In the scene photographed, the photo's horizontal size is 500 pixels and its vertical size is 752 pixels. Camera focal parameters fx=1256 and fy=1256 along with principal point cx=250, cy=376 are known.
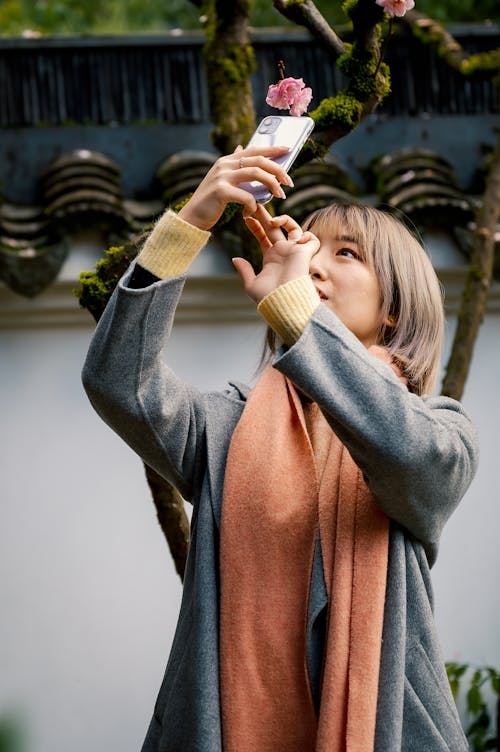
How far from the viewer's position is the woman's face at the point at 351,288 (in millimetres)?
2238

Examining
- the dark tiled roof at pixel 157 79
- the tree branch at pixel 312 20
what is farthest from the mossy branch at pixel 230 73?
the dark tiled roof at pixel 157 79

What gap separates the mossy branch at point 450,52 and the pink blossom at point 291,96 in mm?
1633

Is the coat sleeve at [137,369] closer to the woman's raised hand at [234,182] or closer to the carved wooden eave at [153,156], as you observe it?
the woman's raised hand at [234,182]

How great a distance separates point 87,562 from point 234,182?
2214 mm

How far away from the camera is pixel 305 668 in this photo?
6.65 feet

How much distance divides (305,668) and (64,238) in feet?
6.88

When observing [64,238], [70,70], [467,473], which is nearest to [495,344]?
[64,238]

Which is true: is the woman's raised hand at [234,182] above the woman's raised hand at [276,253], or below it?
above

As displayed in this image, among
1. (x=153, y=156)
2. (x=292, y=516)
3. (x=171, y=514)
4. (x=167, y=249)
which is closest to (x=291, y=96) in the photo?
(x=167, y=249)

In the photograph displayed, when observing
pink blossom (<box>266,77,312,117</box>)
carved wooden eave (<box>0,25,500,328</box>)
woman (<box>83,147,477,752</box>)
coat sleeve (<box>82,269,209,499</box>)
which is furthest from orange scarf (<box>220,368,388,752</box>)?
carved wooden eave (<box>0,25,500,328</box>)

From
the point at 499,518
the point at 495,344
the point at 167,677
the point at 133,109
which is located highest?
the point at 133,109

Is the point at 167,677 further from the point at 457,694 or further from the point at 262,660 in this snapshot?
the point at 457,694

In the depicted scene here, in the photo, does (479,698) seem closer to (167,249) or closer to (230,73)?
(230,73)

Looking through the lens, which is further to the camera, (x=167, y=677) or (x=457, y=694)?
(x=457, y=694)
